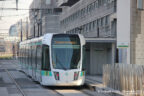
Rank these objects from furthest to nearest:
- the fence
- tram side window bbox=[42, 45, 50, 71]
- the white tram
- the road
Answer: tram side window bbox=[42, 45, 50, 71]
the white tram
the road
the fence

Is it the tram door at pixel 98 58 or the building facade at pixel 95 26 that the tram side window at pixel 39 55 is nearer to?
the building facade at pixel 95 26

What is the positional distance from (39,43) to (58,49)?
2515 millimetres

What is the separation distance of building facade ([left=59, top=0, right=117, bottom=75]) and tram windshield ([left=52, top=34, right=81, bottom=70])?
312 inches

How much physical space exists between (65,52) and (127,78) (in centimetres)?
590

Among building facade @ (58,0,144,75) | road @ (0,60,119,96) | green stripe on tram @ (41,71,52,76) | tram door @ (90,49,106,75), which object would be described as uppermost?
building facade @ (58,0,144,75)

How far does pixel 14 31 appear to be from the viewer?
165 metres

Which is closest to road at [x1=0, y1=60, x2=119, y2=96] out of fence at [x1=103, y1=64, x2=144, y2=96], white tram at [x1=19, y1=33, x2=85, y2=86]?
white tram at [x1=19, y1=33, x2=85, y2=86]

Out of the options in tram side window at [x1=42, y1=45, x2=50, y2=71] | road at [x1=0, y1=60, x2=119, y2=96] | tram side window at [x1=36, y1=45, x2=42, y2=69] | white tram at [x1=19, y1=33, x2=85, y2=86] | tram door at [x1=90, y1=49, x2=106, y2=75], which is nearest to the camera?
road at [x1=0, y1=60, x2=119, y2=96]

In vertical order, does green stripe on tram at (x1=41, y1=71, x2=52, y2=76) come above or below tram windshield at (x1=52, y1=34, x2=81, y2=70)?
below

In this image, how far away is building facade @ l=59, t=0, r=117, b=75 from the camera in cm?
3303

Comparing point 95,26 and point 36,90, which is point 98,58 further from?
point 95,26

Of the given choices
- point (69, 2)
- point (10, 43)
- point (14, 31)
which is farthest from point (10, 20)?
point (69, 2)

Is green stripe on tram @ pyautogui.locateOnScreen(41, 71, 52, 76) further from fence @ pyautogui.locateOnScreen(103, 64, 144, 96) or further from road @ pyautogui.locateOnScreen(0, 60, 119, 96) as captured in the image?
fence @ pyautogui.locateOnScreen(103, 64, 144, 96)

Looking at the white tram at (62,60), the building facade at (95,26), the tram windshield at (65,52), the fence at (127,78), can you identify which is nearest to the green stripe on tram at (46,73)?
the white tram at (62,60)
